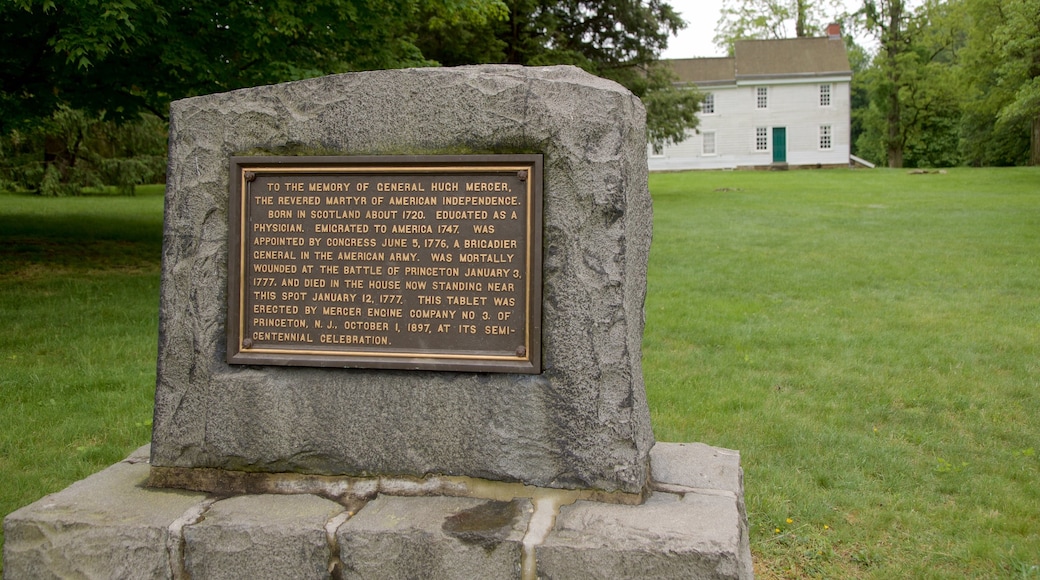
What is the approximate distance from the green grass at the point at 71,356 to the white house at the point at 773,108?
123 feet

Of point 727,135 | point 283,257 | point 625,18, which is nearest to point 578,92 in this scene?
point 283,257

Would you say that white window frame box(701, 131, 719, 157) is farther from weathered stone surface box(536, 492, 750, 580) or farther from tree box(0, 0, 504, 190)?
weathered stone surface box(536, 492, 750, 580)

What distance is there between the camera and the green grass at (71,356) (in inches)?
→ 196

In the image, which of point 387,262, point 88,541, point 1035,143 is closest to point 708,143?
point 1035,143

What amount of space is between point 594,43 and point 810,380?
61.3 ft

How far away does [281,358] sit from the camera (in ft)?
12.1

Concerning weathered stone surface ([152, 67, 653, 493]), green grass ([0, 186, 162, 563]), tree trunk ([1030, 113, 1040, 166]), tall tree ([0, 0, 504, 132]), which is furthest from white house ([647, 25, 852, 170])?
weathered stone surface ([152, 67, 653, 493])

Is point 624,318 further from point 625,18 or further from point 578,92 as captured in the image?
point 625,18

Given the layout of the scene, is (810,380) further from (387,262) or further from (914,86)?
(914,86)

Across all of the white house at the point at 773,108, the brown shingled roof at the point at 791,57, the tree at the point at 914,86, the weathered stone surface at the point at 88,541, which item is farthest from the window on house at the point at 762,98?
the weathered stone surface at the point at 88,541

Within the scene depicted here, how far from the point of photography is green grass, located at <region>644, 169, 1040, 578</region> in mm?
4059

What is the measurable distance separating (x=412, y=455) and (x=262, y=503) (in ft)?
2.12

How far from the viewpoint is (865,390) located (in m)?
6.36

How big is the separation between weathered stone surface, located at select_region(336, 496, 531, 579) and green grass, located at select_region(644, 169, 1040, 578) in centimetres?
125
